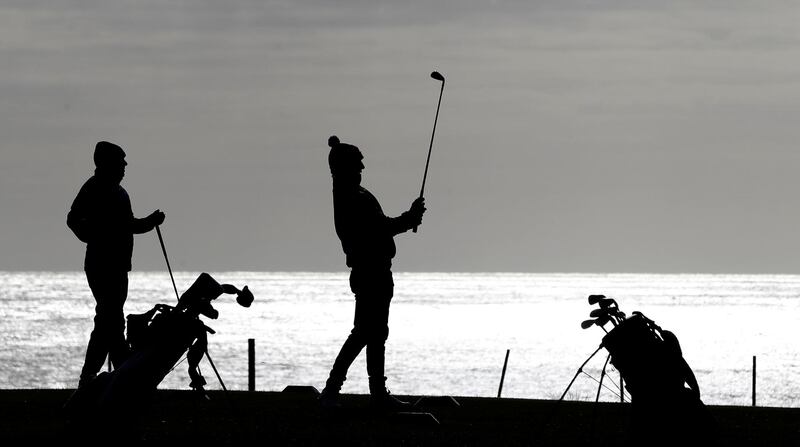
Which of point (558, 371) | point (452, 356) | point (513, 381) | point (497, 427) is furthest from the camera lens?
point (452, 356)

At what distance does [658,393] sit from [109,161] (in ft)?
18.4

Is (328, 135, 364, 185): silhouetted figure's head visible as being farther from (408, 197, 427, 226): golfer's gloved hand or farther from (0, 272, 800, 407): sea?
(0, 272, 800, 407): sea

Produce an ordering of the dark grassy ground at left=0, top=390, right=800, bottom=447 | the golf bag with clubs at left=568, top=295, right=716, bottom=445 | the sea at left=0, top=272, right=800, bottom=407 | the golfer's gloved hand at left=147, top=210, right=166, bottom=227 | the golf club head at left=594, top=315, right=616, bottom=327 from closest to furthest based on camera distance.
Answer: the golf bag with clubs at left=568, top=295, right=716, bottom=445 < the golf club head at left=594, top=315, right=616, bottom=327 < the dark grassy ground at left=0, top=390, right=800, bottom=447 < the golfer's gloved hand at left=147, top=210, right=166, bottom=227 < the sea at left=0, top=272, right=800, bottom=407

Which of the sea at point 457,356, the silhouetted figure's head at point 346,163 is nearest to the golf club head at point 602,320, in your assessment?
the silhouetted figure's head at point 346,163

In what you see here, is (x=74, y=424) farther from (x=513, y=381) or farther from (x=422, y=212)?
(x=513, y=381)

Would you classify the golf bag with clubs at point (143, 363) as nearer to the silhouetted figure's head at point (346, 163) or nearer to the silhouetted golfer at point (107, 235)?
the silhouetted golfer at point (107, 235)

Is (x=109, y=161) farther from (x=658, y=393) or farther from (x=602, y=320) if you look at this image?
(x=658, y=393)

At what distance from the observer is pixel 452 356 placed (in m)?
106

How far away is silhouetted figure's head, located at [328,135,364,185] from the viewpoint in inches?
540

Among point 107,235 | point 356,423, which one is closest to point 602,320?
point 356,423

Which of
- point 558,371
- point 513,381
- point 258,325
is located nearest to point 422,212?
point 513,381

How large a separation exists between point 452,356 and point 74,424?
95966mm

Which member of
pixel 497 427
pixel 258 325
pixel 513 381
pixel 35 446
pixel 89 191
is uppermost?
pixel 258 325

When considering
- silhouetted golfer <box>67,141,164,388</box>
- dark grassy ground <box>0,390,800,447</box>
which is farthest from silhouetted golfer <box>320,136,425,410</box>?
silhouetted golfer <box>67,141,164,388</box>
